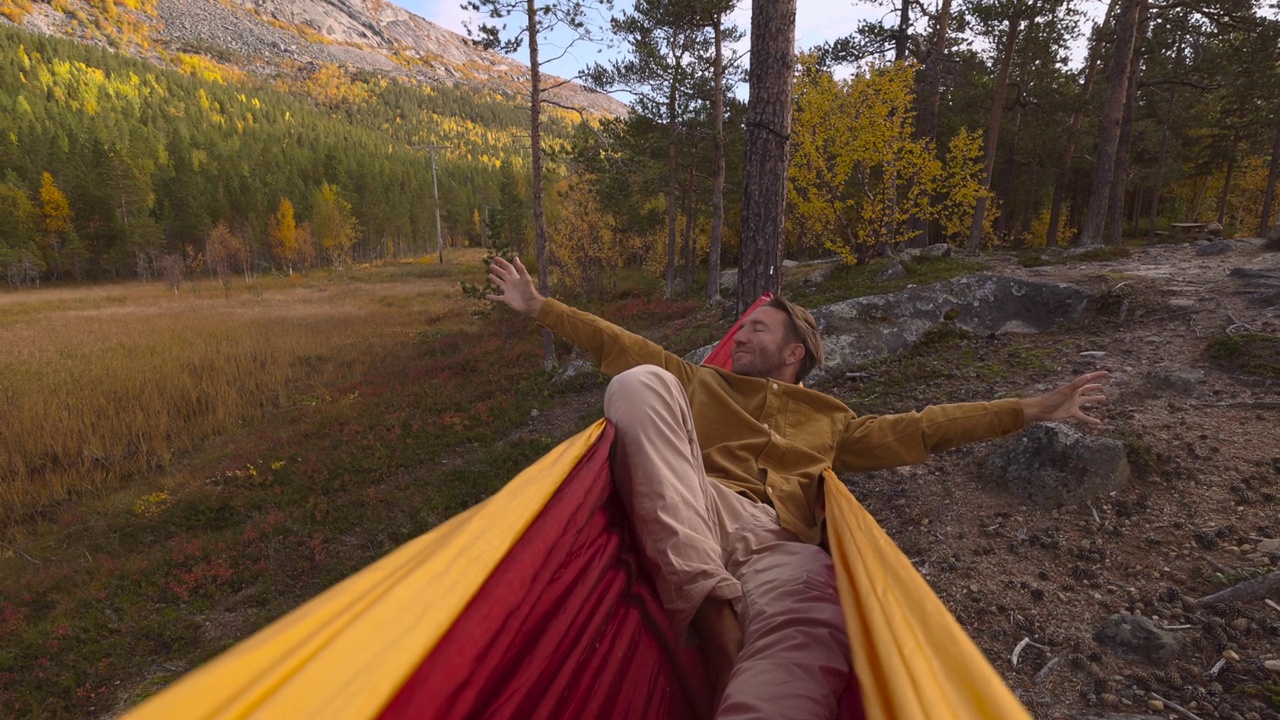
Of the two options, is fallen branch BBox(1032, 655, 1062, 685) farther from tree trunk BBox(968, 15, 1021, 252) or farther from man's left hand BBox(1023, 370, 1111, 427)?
tree trunk BBox(968, 15, 1021, 252)

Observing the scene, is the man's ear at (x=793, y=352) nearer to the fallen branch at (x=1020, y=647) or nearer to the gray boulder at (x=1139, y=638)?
the fallen branch at (x=1020, y=647)

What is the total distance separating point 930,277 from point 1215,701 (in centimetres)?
907

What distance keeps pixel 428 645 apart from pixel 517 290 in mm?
2523

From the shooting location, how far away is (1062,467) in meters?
3.58

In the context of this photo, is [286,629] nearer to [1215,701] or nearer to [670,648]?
[670,648]

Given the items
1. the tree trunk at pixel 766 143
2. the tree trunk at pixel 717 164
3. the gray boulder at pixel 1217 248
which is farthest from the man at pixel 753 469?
the tree trunk at pixel 717 164

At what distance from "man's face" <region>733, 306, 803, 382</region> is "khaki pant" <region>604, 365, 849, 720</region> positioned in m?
0.82

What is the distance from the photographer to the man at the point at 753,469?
1792mm

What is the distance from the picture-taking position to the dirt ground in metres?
2.24

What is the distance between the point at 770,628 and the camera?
1.90m

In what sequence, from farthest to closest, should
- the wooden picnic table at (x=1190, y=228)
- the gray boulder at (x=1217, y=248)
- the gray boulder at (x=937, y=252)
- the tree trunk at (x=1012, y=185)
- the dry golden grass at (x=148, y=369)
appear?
the wooden picnic table at (x=1190, y=228) < the tree trunk at (x=1012, y=185) < the gray boulder at (x=937, y=252) < the gray boulder at (x=1217, y=248) < the dry golden grass at (x=148, y=369)

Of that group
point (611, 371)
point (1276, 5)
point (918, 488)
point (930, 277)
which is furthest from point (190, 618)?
point (1276, 5)

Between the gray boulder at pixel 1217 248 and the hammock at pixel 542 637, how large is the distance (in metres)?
12.6

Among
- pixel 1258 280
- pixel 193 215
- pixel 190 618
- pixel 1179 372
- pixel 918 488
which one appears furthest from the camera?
pixel 193 215
